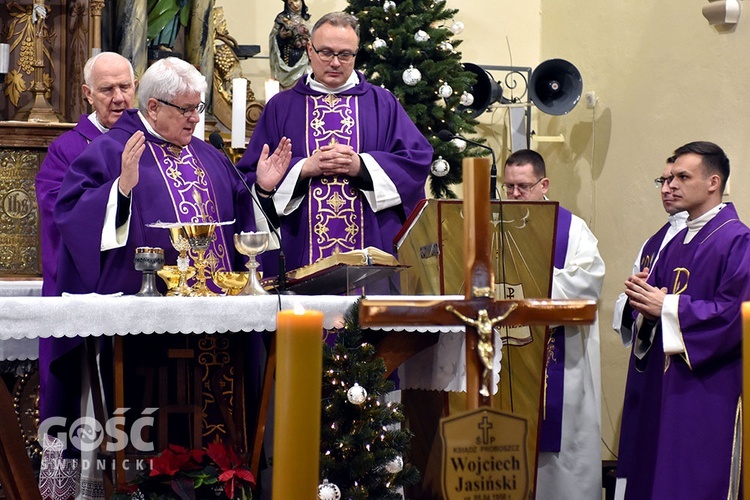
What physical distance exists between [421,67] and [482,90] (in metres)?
0.89

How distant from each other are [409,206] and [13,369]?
6.69 ft

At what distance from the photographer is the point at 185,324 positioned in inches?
140

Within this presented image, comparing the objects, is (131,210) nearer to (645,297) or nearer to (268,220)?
(268,220)

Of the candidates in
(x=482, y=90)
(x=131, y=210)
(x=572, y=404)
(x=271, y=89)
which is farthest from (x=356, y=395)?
(x=482, y=90)

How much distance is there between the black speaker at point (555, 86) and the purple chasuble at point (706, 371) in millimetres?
2972

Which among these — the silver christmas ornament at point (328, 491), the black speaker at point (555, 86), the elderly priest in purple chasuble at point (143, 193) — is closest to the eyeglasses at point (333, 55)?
the elderly priest in purple chasuble at point (143, 193)

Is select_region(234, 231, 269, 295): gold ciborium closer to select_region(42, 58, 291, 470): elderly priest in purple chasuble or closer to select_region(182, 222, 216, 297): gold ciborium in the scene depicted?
select_region(182, 222, 216, 297): gold ciborium

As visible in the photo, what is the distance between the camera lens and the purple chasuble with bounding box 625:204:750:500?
4895mm

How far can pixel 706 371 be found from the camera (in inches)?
196

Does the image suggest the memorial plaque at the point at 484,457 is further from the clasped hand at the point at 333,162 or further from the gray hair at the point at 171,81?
the clasped hand at the point at 333,162

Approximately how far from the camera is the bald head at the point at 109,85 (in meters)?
5.12

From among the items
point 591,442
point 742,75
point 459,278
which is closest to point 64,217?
point 459,278

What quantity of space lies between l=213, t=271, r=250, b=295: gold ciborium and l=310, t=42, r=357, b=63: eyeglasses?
143 cm

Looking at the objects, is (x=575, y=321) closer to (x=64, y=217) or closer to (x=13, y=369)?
(x=64, y=217)
